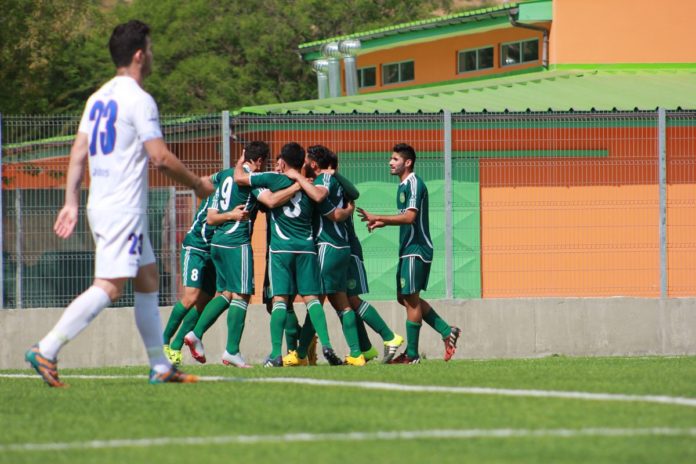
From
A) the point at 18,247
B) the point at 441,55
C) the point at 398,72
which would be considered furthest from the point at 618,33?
the point at 18,247

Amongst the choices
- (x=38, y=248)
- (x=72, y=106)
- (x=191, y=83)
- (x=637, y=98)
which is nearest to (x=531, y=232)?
(x=38, y=248)

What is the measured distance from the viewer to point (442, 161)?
52.3 ft

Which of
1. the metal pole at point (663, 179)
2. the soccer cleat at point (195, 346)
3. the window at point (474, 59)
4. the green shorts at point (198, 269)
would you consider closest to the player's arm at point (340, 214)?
the green shorts at point (198, 269)

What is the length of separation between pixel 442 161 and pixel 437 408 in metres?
9.13

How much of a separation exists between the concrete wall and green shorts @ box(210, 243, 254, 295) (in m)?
3.26

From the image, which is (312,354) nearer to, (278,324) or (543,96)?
(278,324)

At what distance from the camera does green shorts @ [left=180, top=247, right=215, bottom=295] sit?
43.1 feet

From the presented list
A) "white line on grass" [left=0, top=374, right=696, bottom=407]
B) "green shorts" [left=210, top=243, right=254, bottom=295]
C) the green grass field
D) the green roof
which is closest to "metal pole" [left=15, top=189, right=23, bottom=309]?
"green shorts" [left=210, top=243, right=254, bottom=295]

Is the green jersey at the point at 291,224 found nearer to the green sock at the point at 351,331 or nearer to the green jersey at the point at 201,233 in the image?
the green sock at the point at 351,331

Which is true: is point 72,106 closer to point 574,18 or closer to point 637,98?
point 574,18

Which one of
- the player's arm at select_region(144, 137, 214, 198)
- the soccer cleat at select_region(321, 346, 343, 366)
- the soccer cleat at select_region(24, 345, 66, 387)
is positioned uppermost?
the player's arm at select_region(144, 137, 214, 198)

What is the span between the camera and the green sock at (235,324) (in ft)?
39.3

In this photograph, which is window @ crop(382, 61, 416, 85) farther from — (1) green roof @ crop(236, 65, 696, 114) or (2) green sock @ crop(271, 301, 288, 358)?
(2) green sock @ crop(271, 301, 288, 358)

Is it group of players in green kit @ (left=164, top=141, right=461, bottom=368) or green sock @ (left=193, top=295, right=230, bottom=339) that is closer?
group of players in green kit @ (left=164, top=141, right=461, bottom=368)
